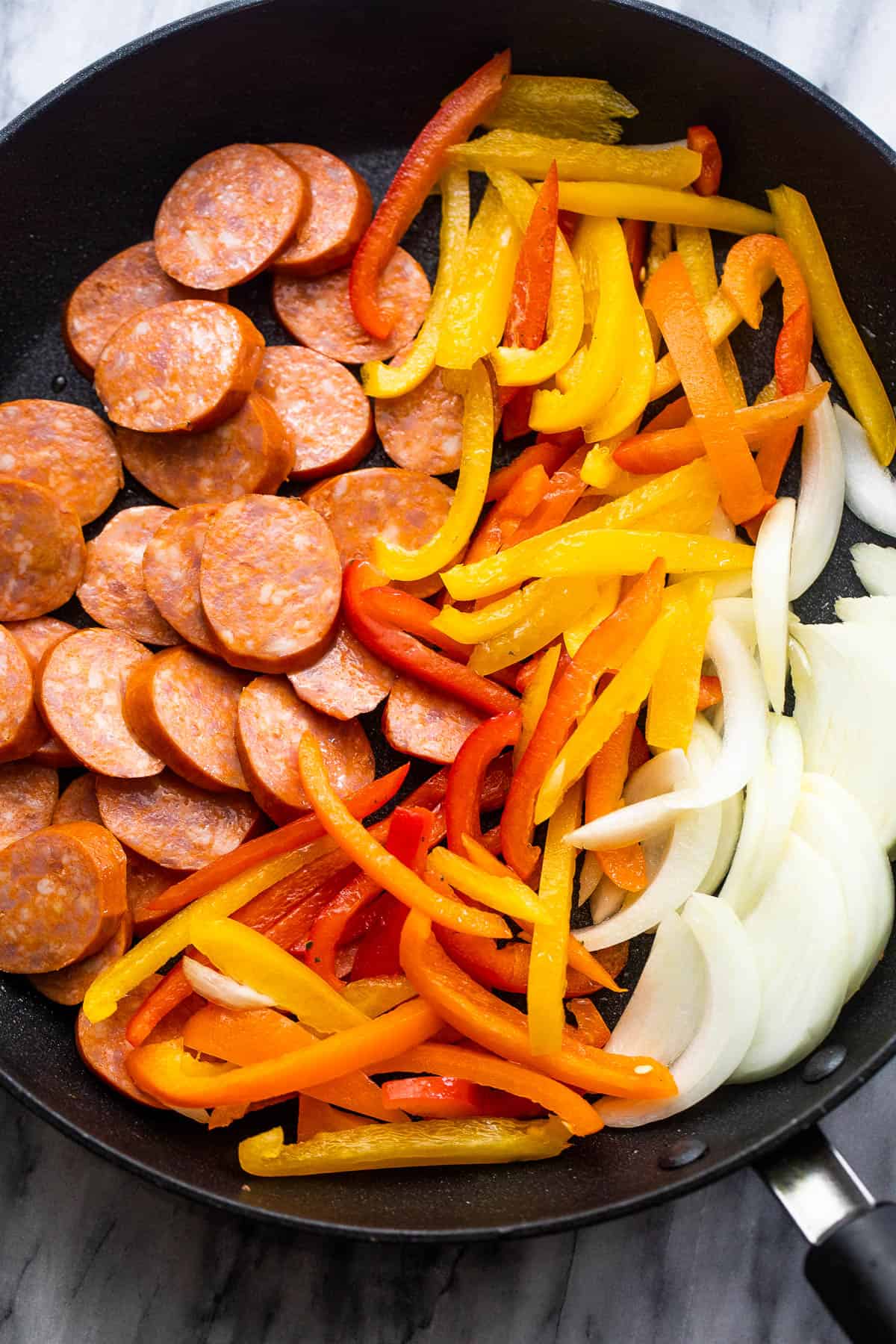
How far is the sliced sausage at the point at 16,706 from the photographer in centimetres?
238

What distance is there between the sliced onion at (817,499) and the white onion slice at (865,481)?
35 mm

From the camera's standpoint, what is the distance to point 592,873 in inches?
95.3

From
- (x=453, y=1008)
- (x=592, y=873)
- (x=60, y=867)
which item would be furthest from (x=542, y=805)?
(x=60, y=867)

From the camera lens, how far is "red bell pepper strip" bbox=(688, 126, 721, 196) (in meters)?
2.59

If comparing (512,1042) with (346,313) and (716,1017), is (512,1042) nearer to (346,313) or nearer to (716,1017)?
(716,1017)

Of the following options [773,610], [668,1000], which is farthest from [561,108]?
[668,1000]

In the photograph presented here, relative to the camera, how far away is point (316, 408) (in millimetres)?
2594

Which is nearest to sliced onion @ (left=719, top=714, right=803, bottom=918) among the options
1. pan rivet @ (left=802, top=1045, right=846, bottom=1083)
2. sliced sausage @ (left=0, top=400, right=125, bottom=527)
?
pan rivet @ (left=802, top=1045, right=846, bottom=1083)

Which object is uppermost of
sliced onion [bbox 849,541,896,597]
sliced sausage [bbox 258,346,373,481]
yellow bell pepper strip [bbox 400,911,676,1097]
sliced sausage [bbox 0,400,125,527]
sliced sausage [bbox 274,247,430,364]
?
sliced onion [bbox 849,541,896,597]

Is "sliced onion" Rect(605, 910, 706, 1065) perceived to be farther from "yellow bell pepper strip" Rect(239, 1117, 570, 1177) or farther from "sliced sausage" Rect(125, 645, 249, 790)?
"sliced sausage" Rect(125, 645, 249, 790)

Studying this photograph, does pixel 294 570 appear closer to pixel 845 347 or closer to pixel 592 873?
pixel 592 873

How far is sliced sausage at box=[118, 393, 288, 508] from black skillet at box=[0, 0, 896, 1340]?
106 millimetres

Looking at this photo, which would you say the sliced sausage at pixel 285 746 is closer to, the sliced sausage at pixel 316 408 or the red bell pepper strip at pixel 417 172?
the sliced sausage at pixel 316 408

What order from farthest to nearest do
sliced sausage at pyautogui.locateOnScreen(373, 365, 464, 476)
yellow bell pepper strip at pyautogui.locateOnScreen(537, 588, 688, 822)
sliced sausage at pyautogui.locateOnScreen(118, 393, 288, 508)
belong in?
sliced sausage at pyautogui.locateOnScreen(373, 365, 464, 476) < sliced sausage at pyautogui.locateOnScreen(118, 393, 288, 508) < yellow bell pepper strip at pyautogui.locateOnScreen(537, 588, 688, 822)
